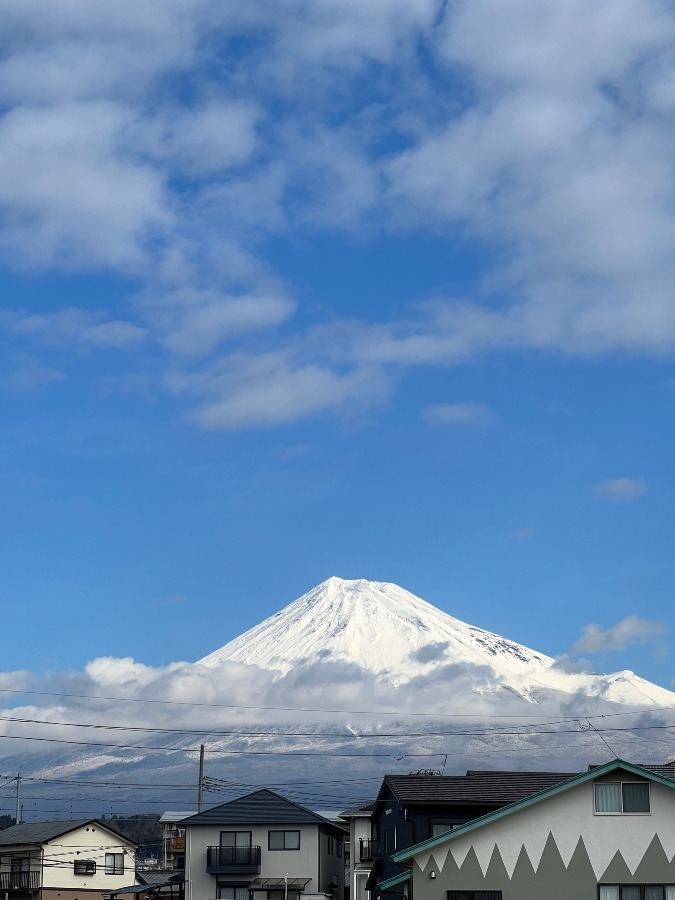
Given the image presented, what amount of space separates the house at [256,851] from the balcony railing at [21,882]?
430 inches

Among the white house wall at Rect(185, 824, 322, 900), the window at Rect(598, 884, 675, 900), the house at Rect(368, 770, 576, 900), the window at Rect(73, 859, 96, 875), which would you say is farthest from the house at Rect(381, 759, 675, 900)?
the window at Rect(73, 859, 96, 875)

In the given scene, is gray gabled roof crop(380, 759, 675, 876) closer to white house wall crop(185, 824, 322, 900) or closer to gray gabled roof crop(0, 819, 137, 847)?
white house wall crop(185, 824, 322, 900)

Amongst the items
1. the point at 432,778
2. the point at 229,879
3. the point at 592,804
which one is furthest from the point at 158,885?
the point at 592,804

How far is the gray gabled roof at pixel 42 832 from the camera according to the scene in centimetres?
6944

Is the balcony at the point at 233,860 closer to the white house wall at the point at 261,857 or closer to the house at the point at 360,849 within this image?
the white house wall at the point at 261,857

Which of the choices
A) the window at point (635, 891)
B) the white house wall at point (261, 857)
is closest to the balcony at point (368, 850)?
the white house wall at point (261, 857)

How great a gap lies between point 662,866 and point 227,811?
3394 cm

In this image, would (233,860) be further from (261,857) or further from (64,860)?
(64,860)

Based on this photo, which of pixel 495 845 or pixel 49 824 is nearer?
pixel 495 845

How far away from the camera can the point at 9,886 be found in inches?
2699

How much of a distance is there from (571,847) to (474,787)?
11.2 meters

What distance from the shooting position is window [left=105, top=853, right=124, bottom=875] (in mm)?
72125

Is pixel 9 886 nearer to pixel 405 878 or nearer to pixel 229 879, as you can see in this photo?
pixel 229 879

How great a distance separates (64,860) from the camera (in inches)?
2761
